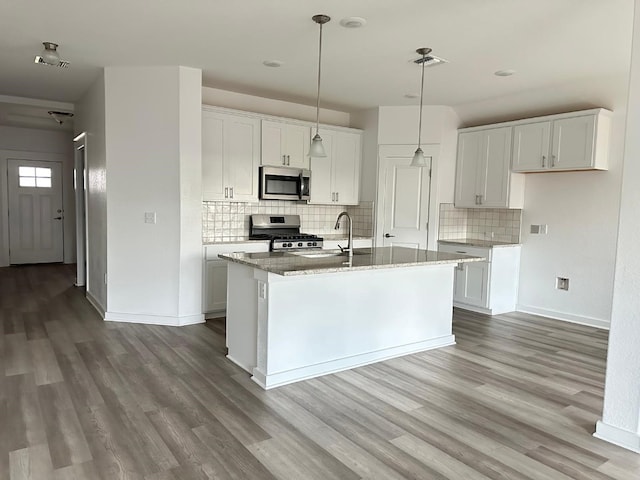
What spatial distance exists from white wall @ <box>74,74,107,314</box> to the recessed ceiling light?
2857mm

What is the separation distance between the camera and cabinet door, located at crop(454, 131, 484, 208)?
596cm

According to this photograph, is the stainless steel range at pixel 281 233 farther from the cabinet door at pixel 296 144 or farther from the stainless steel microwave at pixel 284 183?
the cabinet door at pixel 296 144

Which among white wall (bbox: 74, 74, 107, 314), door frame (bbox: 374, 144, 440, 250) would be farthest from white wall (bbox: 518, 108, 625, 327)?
white wall (bbox: 74, 74, 107, 314)

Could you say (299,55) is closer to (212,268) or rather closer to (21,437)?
(212,268)

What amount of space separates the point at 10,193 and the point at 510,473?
9495 millimetres

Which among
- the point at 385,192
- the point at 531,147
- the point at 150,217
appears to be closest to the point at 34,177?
the point at 150,217

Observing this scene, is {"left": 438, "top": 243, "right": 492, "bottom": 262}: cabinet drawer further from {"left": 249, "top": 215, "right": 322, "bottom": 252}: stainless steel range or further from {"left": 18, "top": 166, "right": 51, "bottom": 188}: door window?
{"left": 18, "top": 166, "right": 51, "bottom": 188}: door window

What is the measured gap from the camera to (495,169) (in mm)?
5781

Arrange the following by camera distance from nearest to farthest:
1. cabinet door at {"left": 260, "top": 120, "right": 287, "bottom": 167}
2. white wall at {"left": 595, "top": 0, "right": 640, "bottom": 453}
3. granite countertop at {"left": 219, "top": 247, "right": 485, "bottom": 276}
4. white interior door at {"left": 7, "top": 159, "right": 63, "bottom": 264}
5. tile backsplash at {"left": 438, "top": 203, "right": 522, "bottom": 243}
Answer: white wall at {"left": 595, "top": 0, "right": 640, "bottom": 453} → granite countertop at {"left": 219, "top": 247, "right": 485, "bottom": 276} → cabinet door at {"left": 260, "top": 120, "right": 287, "bottom": 167} → tile backsplash at {"left": 438, "top": 203, "right": 522, "bottom": 243} → white interior door at {"left": 7, "top": 159, "right": 63, "bottom": 264}

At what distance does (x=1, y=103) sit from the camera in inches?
247

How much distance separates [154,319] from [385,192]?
11.1 ft

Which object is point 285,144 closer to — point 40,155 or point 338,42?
point 338,42

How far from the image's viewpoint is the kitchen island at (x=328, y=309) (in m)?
3.28

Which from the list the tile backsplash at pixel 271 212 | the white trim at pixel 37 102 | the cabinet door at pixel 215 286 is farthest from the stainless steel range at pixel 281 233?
the white trim at pixel 37 102
